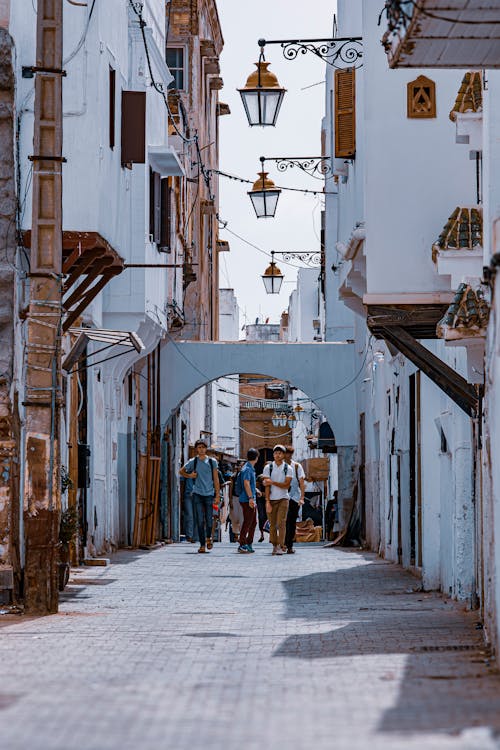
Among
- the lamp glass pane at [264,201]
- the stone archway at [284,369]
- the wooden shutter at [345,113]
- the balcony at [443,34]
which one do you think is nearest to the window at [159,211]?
the lamp glass pane at [264,201]

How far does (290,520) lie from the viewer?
2456cm

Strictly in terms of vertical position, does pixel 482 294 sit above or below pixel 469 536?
above

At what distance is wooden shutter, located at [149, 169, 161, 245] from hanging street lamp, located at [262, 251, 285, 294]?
45.4ft

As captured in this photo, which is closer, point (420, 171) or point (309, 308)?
point (420, 171)

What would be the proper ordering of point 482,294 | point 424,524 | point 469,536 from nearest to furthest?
1. point 482,294
2. point 469,536
3. point 424,524

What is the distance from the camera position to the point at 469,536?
14453mm

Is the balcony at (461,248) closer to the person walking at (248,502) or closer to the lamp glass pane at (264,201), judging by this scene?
the person walking at (248,502)

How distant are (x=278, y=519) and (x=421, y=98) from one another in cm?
972

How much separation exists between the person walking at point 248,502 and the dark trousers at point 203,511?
0.74 metres

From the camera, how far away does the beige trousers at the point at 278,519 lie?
23484mm

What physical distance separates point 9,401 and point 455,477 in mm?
4381

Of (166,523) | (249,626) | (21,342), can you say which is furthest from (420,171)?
(166,523)

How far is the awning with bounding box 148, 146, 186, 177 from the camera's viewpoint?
2386 cm

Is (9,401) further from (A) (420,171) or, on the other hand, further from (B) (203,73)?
(B) (203,73)
